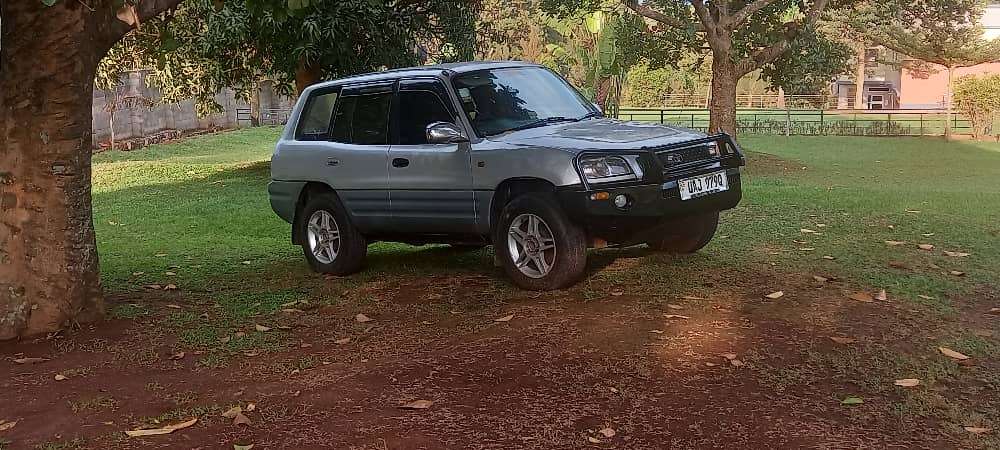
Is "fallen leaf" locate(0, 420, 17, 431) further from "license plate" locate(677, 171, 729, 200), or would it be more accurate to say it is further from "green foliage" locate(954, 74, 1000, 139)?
"green foliage" locate(954, 74, 1000, 139)

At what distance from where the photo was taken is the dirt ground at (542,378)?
416 cm

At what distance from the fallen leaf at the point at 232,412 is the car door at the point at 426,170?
2859 millimetres

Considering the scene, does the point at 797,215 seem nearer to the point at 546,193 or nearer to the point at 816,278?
the point at 816,278

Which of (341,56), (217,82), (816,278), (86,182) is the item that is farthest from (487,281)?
(217,82)

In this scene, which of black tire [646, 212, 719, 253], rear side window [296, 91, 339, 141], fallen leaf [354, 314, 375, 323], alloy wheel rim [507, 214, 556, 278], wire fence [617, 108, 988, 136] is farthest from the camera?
wire fence [617, 108, 988, 136]

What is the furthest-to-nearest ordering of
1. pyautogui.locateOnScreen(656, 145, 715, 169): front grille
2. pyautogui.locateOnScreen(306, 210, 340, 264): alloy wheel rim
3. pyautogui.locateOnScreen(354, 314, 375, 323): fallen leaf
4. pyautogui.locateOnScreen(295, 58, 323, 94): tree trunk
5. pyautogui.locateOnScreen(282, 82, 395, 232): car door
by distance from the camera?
pyautogui.locateOnScreen(295, 58, 323, 94): tree trunk < pyautogui.locateOnScreen(306, 210, 340, 264): alloy wheel rim < pyautogui.locateOnScreen(282, 82, 395, 232): car door < pyautogui.locateOnScreen(656, 145, 715, 169): front grille < pyautogui.locateOnScreen(354, 314, 375, 323): fallen leaf

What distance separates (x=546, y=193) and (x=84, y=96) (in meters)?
2.98

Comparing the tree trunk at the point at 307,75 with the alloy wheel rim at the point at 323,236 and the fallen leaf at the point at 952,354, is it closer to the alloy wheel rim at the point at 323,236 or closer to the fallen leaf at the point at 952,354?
the alloy wheel rim at the point at 323,236

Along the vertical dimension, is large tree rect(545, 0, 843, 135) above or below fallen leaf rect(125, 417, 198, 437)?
above

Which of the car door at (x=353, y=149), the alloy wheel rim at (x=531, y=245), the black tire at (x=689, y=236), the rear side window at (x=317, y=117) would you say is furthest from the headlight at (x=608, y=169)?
the rear side window at (x=317, y=117)

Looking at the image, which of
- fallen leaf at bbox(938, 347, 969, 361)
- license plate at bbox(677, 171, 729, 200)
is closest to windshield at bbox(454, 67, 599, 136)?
license plate at bbox(677, 171, 729, 200)

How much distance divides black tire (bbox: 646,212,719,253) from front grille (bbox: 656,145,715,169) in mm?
538

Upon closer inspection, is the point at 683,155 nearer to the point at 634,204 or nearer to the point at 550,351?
the point at 634,204

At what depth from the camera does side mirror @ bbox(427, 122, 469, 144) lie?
6941 mm
